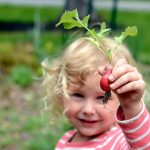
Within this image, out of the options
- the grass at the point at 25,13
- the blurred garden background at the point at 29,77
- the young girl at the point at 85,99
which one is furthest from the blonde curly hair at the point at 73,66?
the grass at the point at 25,13

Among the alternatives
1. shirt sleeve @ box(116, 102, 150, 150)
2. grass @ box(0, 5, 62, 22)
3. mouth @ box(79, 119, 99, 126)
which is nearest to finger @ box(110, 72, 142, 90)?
shirt sleeve @ box(116, 102, 150, 150)

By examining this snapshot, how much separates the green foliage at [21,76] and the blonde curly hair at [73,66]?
3797mm

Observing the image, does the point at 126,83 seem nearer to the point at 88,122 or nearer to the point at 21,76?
the point at 88,122

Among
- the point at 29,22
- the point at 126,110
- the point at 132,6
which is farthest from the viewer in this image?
the point at 132,6

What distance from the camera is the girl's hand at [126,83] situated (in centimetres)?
191

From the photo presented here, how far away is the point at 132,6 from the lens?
19781 millimetres

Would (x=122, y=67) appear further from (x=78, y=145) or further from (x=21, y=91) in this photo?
(x=21, y=91)

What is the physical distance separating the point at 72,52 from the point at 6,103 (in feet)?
11.5

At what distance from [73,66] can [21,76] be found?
168 inches

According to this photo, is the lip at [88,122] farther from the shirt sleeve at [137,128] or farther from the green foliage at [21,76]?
the green foliage at [21,76]

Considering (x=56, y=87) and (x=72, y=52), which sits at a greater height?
(x=72, y=52)

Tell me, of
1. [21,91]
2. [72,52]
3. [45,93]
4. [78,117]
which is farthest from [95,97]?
[21,91]

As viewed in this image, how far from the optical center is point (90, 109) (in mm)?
2789

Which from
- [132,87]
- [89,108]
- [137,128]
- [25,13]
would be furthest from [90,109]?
[25,13]
